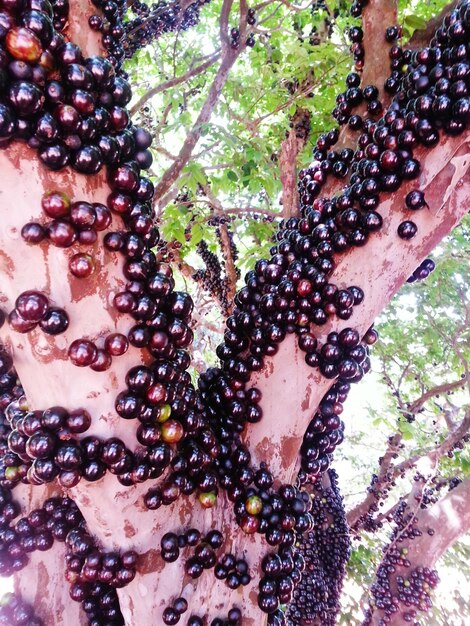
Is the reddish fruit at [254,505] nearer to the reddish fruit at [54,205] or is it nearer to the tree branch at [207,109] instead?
the reddish fruit at [54,205]

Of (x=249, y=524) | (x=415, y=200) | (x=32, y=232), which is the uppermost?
(x=415, y=200)

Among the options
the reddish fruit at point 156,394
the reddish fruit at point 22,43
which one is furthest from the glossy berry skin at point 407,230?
the reddish fruit at point 22,43

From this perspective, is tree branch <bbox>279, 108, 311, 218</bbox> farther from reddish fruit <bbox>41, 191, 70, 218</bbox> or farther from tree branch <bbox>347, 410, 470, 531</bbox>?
tree branch <bbox>347, 410, 470, 531</bbox>

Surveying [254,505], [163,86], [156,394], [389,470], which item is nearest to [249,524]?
[254,505]

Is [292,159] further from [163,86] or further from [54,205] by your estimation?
[54,205]

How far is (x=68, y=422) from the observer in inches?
48.8

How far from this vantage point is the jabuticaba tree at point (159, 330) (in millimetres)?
1189

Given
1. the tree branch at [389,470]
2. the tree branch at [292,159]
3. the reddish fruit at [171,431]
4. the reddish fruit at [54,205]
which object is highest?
the tree branch at [292,159]

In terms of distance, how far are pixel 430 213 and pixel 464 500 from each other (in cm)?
426

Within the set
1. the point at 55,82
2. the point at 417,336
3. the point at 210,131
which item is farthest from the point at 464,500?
the point at 55,82

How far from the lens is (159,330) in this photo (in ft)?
4.70

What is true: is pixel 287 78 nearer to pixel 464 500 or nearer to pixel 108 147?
pixel 108 147

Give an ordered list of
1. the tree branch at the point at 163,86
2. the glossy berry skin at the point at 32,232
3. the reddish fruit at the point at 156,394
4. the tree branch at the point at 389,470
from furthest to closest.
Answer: the tree branch at the point at 389,470 → the tree branch at the point at 163,86 → the reddish fruit at the point at 156,394 → the glossy berry skin at the point at 32,232

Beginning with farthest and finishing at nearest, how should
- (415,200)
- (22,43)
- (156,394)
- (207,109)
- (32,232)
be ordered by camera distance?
(207,109) → (415,200) → (156,394) → (32,232) → (22,43)
